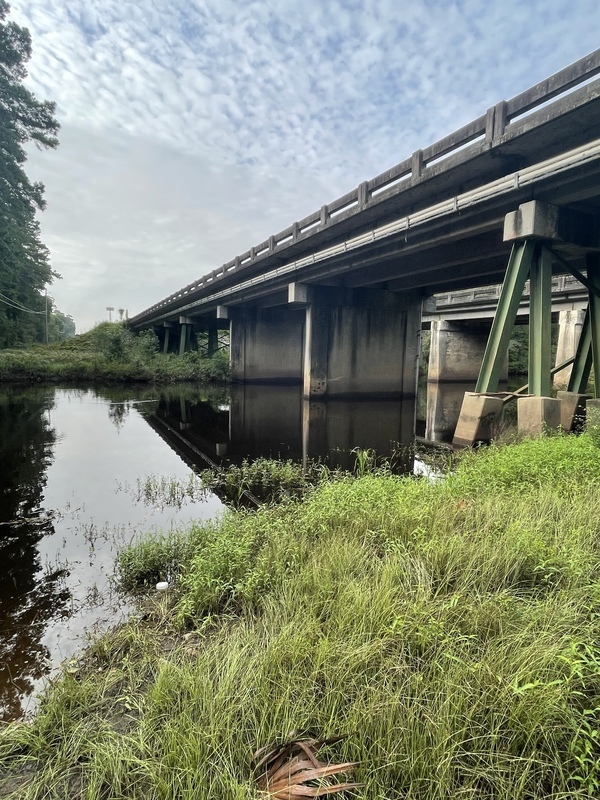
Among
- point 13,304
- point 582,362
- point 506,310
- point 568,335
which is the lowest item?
point 582,362

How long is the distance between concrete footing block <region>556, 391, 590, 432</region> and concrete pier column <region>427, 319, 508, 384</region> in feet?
83.7

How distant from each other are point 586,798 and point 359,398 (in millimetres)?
21371

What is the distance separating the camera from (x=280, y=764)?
65.8 inches

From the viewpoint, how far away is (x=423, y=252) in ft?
54.4

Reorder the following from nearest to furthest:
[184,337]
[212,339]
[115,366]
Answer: [115,366], [184,337], [212,339]

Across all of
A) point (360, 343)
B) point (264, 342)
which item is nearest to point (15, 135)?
point (264, 342)

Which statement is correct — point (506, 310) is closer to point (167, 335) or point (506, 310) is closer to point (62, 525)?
point (62, 525)

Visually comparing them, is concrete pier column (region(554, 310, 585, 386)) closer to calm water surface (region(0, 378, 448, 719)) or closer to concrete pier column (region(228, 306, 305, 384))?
calm water surface (region(0, 378, 448, 719))

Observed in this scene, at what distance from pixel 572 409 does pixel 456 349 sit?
87.7ft

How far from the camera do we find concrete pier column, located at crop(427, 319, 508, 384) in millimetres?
35625

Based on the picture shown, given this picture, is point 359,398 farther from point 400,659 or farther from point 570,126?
point 400,659

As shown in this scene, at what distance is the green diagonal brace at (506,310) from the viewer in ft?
32.2

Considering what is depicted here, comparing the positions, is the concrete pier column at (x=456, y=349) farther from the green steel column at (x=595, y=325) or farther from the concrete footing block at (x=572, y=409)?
the concrete footing block at (x=572, y=409)

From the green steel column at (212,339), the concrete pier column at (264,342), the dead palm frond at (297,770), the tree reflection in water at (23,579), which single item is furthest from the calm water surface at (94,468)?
the green steel column at (212,339)
